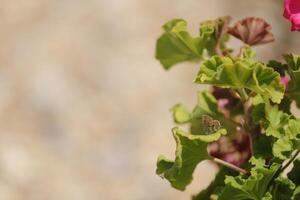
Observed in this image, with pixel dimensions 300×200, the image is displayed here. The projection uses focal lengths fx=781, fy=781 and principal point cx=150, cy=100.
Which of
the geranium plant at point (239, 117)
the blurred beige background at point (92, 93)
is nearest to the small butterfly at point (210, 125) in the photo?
the geranium plant at point (239, 117)

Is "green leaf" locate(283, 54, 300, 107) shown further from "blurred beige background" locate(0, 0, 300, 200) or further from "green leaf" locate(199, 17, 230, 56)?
"blurred beige background" locate(0, 0, 300, 200)

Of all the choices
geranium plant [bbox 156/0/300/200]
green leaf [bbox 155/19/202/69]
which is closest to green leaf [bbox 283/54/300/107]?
geranium plant [bbox 156/0/300/200]

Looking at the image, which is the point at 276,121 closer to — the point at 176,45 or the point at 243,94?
the point at 243,94

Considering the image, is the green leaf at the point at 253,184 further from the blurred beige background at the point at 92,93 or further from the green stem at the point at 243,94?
the blurred beige background at the point at 92,93

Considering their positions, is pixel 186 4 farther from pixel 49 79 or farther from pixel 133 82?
pixel 49 79

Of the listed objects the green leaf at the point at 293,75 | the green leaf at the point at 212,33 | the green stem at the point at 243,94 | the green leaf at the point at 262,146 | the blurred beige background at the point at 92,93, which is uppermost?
the blurred beige background at the point at 92,93

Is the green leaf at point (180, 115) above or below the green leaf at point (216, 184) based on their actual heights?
above

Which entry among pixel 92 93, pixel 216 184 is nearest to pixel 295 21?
pixel 216 184
